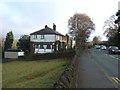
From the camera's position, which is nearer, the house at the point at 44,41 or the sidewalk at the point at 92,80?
the sidewalk at the point at 92,80

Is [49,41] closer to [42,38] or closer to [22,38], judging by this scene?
[42,38]

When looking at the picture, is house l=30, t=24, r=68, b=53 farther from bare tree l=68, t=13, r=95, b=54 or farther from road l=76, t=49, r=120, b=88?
road l=76, t=49, r=120, b=88

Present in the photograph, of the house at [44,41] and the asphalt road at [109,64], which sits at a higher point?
the house at [44,41]

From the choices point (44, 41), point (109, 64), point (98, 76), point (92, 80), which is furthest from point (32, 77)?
point (44, 41)

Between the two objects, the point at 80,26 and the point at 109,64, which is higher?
the point at 80,26

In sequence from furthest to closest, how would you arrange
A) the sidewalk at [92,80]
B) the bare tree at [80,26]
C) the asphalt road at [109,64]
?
the bare tree at [80,26], the asphalt road at [109,64], the sidewalk at [92,80]

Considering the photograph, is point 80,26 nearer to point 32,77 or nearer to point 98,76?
point 32,77

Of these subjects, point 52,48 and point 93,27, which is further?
point 93,27

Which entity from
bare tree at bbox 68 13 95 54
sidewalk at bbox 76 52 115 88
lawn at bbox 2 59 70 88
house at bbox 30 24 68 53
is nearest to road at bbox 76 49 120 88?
sidewalk at bbox 76 52 115 88

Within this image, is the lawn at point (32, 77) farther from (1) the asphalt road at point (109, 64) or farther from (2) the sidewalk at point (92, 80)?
(1) the asphalt road at point (109, 64)

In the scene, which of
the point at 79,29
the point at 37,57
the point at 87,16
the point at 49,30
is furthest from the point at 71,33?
the point at 37,57

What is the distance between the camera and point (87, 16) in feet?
232

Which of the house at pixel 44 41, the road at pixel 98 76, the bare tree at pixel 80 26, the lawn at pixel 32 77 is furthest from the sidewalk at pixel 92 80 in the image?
the bare tree at pixel 80 26

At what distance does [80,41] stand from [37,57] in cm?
2828
